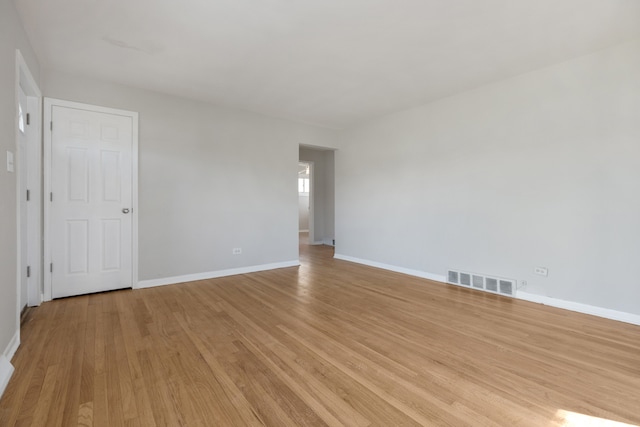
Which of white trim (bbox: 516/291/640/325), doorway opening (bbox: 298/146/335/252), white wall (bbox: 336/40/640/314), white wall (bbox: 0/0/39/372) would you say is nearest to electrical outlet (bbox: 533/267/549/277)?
white wall (bbox: 336/40/640/314)

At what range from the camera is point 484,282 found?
146 inches

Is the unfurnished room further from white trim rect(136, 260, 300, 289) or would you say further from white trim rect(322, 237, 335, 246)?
white trim rect(322, 237, 335, 246)

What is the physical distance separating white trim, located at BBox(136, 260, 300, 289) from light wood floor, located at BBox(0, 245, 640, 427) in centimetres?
55

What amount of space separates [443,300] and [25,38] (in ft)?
15.6

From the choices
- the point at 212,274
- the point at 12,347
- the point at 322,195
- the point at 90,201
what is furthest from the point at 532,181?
the point at 322,195

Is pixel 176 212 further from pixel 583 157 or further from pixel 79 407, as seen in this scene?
pixel 583 157

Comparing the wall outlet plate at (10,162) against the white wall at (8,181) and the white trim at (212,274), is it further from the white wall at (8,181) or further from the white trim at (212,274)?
the white trim at (212,274)

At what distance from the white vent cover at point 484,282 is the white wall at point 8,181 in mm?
4441

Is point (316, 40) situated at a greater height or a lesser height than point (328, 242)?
greater

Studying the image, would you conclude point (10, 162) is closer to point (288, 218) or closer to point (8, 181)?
point (8, 181)

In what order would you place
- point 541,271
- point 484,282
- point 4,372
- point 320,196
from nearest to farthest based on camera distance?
point 4,372, point 541,271, point 484,282, point 320,196

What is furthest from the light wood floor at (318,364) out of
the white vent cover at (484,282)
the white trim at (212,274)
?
the white trim at (212,274)

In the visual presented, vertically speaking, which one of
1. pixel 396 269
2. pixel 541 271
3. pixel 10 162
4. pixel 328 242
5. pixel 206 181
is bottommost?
pixel 396 269

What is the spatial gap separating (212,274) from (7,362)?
8.34 feet
